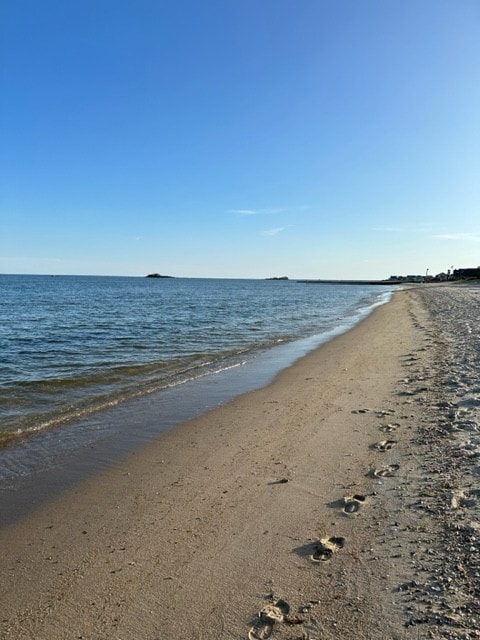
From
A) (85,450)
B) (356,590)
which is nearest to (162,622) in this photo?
(356,590)

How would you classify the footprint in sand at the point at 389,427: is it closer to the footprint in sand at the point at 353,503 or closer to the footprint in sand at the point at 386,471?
the footprint in sand at the point at 386,471

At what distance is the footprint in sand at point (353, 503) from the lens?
15.4 ft

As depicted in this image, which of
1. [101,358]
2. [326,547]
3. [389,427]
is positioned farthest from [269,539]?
[101,358]

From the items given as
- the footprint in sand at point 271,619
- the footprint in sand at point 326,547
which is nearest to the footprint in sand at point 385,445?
the footprint in sand at point 326,547

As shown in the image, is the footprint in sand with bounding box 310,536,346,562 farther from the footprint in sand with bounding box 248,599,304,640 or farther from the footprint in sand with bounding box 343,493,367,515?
the footprint in sand with bounding box 248,599,304,640

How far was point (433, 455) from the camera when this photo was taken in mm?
5875

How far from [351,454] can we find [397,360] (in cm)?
817

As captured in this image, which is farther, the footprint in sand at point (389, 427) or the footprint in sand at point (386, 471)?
the footprint in sand at point (389, 427)

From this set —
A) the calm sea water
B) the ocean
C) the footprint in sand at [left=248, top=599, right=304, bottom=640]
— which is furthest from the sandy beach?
the calm sea water

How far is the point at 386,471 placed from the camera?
5.60 meters

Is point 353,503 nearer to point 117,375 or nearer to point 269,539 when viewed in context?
point 269,539

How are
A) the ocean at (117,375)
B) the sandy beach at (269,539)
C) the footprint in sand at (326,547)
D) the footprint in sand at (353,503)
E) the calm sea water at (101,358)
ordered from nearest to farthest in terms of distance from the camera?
the sandy beach at (269,539) < the footprint in sand at (326,547) < the footprint in sand at (353,503) < the ocean at (117,375) < the calm sea water at (101,358)

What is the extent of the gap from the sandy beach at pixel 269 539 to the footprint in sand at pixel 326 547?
2 centimetres

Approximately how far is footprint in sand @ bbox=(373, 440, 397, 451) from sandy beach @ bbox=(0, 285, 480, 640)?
0.09 feet
